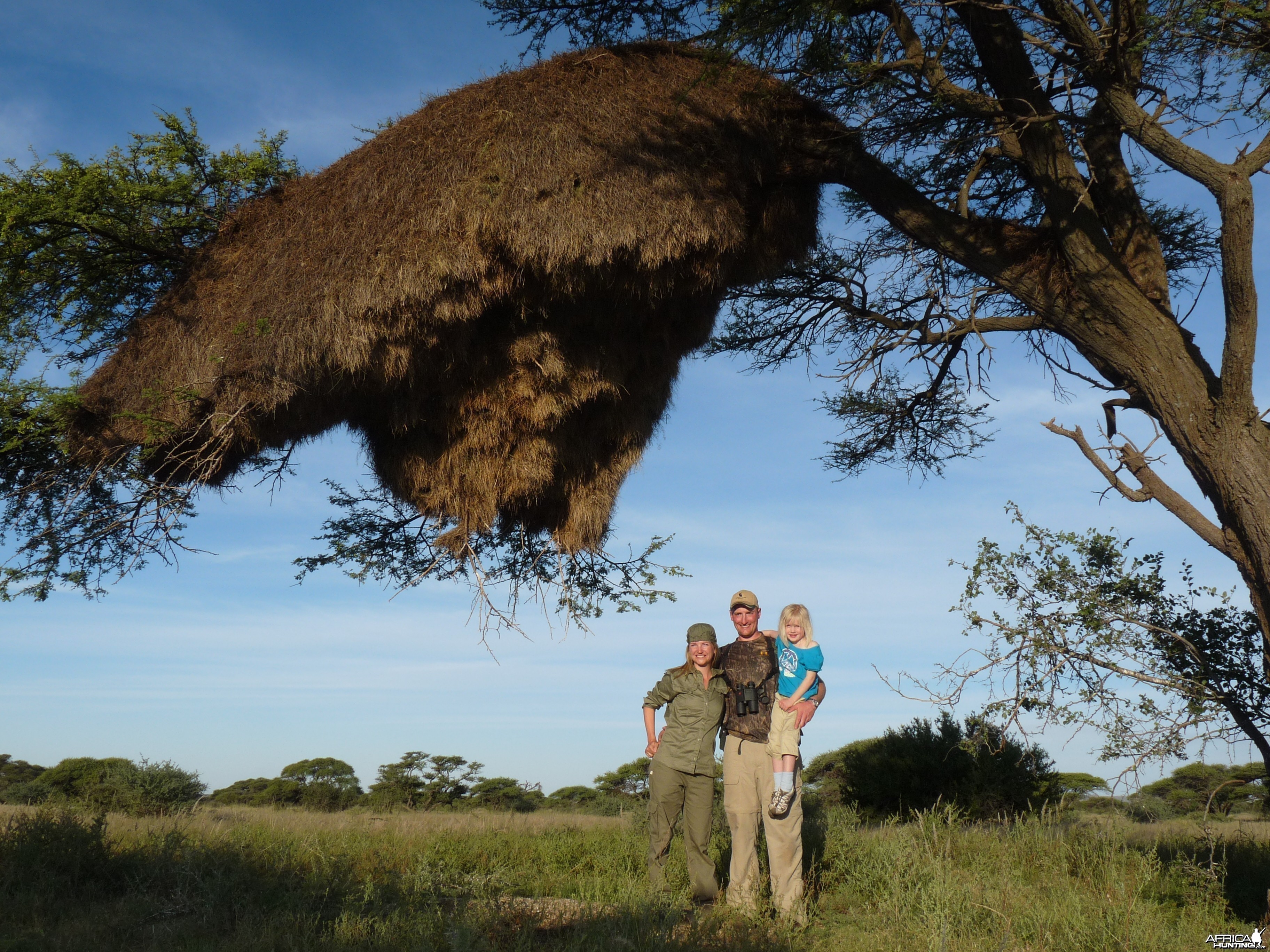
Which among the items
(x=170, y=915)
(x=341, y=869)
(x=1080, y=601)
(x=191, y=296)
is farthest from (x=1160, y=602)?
(x=191, y=296)

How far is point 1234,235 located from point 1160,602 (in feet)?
11.0

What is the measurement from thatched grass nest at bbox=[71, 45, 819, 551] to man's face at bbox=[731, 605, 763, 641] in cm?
291

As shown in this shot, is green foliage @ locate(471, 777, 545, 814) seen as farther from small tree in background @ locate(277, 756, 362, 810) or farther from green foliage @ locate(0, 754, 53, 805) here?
green foliage @ locate(0, 754, 53, 805)

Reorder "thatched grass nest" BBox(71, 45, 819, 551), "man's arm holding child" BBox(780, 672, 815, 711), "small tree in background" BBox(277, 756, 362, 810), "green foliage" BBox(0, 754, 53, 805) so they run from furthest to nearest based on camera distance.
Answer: "small tree in background" BBox(277, 756, 362, 810)
"green foliage" BBox(0, 754, 53, 805)
"thatched grass nest" BBox(71, 45, 819, 551)
"man's arm holding child" BBox(780, 672, 815, 711)

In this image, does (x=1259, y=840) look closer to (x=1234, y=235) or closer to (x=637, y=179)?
(x=1234, y=235)

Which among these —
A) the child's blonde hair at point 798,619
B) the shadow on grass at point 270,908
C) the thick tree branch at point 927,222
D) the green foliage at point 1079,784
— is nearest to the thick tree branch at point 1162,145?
the thick tree branch at point 927,222

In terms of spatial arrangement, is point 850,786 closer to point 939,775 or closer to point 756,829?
point 939,775

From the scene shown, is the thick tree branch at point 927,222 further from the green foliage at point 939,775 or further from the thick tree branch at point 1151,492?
the green foliage at point 939,775

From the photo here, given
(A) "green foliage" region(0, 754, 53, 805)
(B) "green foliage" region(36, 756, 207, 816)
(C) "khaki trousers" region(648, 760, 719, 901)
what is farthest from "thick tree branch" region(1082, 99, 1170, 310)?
(A) "green foliage" region(0, 754, 53, 805)

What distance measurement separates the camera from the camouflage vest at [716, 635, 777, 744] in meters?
6.61

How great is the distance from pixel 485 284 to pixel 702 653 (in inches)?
139

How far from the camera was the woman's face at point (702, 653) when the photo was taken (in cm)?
688

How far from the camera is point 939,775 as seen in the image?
13.4 m

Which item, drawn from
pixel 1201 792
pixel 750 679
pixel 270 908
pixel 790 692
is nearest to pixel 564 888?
pixel 270 908
